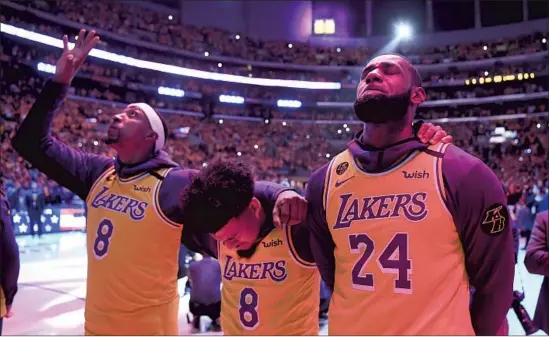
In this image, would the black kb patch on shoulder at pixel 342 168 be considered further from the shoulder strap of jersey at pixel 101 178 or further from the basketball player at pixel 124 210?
the shoulder strap of jersey at pixel 101 178

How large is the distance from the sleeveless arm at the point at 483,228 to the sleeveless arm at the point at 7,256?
232 cm

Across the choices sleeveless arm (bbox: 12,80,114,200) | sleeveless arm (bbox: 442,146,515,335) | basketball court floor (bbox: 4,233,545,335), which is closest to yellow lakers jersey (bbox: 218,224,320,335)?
sleeveless arm (bbox: 442,146,515,335)

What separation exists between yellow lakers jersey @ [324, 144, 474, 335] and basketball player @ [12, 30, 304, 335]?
2.59 feet

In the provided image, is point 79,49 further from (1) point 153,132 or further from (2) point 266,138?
(2) point 266,138

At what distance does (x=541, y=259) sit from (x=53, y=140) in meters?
3.34

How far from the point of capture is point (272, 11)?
43.9 m

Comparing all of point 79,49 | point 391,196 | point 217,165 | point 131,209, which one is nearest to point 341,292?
point 391,196

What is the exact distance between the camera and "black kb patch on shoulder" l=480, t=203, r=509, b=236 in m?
1.83

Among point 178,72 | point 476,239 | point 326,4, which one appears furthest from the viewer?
point 326,4

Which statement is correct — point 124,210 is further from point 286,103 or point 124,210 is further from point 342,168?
point 286,103

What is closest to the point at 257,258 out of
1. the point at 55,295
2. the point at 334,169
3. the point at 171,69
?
the point at 334,169

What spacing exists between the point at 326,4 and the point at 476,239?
44473 mm

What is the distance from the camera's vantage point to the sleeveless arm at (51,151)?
3.08 meters

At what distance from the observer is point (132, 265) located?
2902 mm
